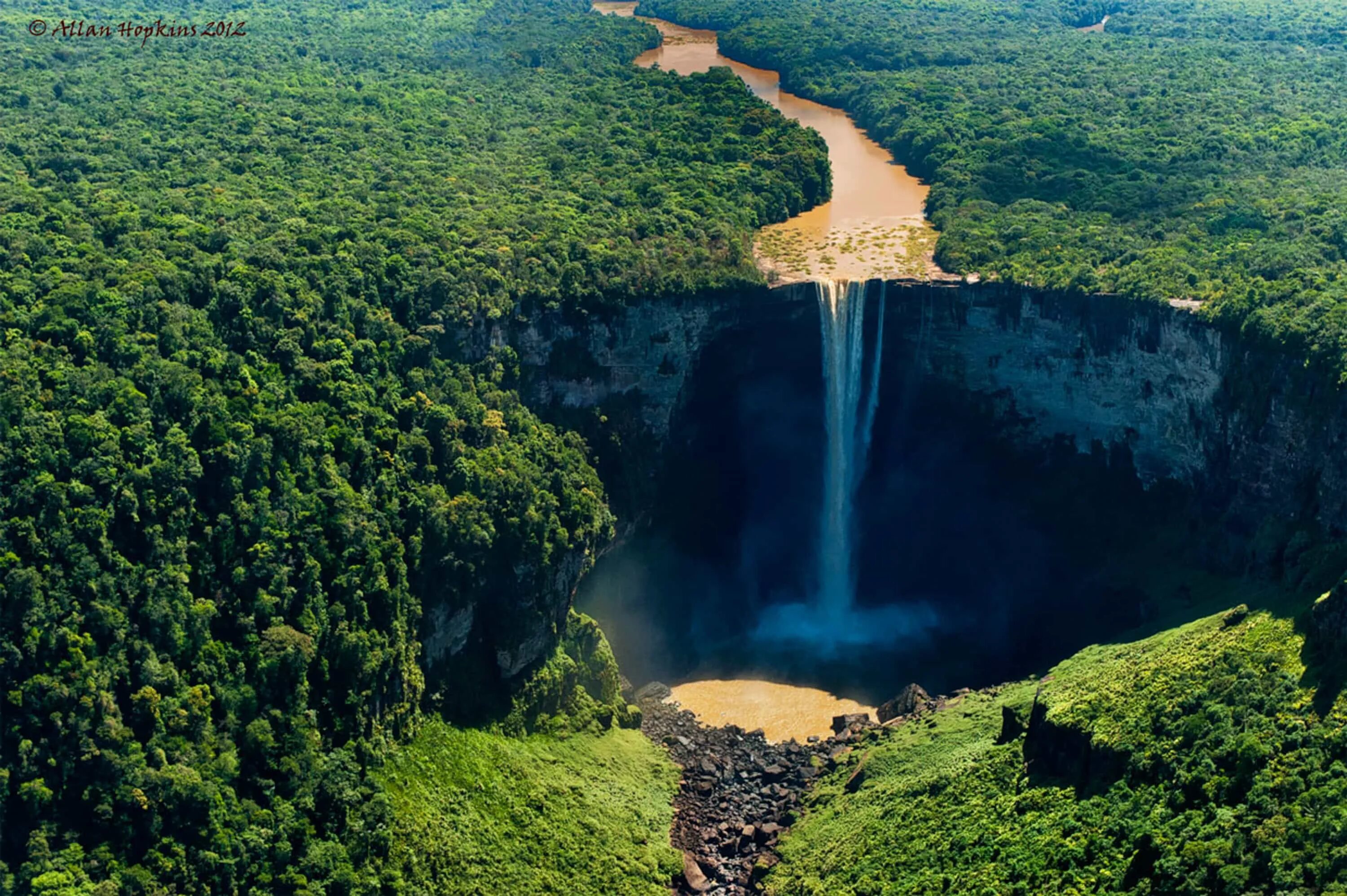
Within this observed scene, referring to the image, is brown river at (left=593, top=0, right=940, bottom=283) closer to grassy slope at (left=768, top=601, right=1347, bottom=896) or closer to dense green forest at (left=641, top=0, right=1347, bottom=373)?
dense green forest at (left=641, top=0, right=1347, bottom=373)

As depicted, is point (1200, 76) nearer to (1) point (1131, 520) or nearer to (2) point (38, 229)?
(1) point (1131, 520)

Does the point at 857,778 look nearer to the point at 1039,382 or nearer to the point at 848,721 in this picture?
the point at 848,721

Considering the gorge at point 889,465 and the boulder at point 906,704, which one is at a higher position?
the gorge at point 889,465

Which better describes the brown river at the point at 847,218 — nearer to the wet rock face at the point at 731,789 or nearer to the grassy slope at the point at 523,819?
the wet rock face at the point at 731,789

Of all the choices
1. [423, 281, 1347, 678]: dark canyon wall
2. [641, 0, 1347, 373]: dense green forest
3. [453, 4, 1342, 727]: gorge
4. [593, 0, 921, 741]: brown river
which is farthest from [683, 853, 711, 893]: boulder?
[641, 0, 1347, 373]: dense green forest

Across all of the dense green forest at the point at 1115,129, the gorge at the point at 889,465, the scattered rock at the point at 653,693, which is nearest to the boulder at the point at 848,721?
the gorge at the point at 889,465

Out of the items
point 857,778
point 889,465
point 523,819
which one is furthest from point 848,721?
point 889,465
